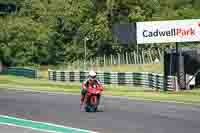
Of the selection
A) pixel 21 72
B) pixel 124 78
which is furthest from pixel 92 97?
pixel 21 72

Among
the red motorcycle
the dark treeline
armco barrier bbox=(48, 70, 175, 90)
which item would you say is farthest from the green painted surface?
the dark treeline

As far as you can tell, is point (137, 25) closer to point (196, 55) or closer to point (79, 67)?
point (196, 55)

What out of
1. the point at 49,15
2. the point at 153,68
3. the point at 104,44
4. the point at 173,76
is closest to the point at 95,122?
the point at 173,76

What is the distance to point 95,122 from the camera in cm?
1791

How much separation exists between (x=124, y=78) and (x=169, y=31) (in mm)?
8639

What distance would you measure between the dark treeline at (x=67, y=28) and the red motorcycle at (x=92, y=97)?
54.3 meters

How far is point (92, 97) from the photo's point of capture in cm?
2084

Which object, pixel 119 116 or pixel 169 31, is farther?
pixel 169 31

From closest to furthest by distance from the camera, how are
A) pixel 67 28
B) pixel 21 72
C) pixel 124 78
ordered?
1. pixel 124 78
2. pixel 21 72
3. pixel 67 28

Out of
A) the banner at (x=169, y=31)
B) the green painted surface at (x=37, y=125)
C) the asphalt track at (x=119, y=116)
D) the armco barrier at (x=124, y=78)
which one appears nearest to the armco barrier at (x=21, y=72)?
the armco barrier at (x=124, y=78)

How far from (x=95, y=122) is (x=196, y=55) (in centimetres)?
2178

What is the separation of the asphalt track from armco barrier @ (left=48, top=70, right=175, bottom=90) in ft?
35.6

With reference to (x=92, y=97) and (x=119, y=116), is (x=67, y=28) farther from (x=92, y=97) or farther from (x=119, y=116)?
(x=119, y=116)

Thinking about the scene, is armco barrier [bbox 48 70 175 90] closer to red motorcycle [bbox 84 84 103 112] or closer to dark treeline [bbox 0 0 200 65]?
red motorcycle [bbox 84 84 103 112]
